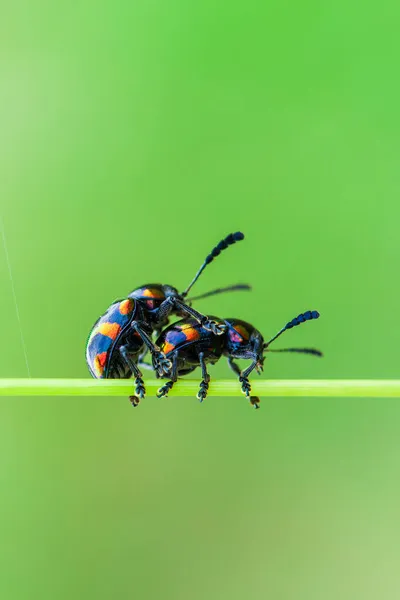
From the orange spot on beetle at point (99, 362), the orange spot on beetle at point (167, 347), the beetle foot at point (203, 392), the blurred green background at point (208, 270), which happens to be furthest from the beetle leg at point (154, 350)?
the blurred green background at point (208, 270)

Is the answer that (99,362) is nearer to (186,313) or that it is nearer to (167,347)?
(167,347)

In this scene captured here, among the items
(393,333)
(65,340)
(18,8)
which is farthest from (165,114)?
(393,333)

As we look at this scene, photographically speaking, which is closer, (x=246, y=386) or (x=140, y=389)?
(x=246, y=386)

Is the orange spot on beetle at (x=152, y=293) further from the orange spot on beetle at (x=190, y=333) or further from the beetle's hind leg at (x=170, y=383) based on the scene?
the beetle's hind leg at (x=170, y=383)

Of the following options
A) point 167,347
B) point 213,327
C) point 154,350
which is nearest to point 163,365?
point 154,350

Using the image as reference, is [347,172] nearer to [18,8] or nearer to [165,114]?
[165,114]
